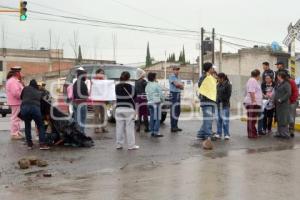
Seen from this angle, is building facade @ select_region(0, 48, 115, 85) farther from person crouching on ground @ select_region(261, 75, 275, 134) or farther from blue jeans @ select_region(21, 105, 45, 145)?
blue jeans @ select_region(21, 105, 45, 145)

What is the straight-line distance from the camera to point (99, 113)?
13922mm

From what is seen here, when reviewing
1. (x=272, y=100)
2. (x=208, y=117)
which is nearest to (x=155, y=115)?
(x=208, y=117)

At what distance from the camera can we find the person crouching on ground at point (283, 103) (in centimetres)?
1319

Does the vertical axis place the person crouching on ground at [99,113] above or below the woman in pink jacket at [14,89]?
below

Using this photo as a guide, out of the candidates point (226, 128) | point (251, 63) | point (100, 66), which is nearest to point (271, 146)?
point (226, 128)

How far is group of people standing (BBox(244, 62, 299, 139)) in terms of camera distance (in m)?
13.2

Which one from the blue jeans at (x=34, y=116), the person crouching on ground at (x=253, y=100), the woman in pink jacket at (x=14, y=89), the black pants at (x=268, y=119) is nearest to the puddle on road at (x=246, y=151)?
the person crouching on ground at (x=253, y=100)

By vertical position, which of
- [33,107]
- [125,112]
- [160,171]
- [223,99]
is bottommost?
[160,171]

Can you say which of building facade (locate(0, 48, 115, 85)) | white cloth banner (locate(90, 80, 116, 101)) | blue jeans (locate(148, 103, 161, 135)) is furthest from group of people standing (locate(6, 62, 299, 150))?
building facade (locate(0, 48, 115, 85))

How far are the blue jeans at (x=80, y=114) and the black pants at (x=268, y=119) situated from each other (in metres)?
4.89

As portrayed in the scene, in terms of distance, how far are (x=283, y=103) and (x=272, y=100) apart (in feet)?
0.97

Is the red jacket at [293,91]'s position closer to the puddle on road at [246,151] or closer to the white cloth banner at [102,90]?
the puddle on road at [246,151]

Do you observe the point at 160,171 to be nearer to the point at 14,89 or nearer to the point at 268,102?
the point at 14,89

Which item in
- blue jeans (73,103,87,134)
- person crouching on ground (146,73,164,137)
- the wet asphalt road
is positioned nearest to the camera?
the wet asphalt road
